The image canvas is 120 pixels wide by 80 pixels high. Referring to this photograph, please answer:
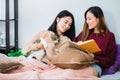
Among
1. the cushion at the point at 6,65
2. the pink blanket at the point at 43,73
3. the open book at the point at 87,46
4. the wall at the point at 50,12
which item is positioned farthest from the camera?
the wall at the point at 50,12

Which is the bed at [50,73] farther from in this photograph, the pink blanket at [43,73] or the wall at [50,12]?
the wall at [50,12]

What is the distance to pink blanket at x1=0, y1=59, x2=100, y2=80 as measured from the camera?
163 cm

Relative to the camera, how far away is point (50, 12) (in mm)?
2668

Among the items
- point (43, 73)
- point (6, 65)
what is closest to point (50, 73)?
point (43, 73)

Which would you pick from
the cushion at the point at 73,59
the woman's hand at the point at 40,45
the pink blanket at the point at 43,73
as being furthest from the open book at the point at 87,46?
the woman's hand at the point at 40,45

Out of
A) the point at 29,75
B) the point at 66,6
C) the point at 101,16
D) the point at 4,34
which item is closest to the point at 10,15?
the point at 4,34

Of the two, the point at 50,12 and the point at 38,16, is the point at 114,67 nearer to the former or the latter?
the point at 50,12

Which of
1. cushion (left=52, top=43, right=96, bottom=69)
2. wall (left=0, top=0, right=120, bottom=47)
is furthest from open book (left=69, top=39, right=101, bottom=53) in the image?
wall (left=0, top=0, right=120, bottom=47)

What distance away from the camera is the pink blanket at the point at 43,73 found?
1627mm

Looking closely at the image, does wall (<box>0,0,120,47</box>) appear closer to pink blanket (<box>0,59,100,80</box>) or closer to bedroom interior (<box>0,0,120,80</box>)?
bedroom interior (<box>0,0,120,80</box>)

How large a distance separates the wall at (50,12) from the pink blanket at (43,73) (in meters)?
0.68

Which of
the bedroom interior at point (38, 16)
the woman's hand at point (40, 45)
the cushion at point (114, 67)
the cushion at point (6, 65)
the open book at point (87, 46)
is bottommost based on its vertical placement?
the cushion at point (114, 67)

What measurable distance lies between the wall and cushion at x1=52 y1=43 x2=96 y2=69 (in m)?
0.59

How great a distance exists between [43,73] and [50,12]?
1014mm
